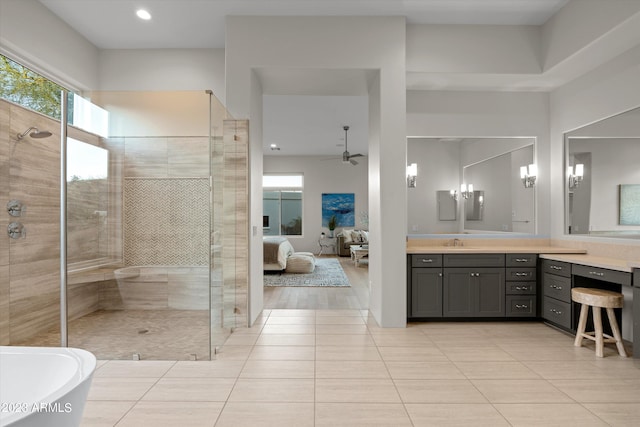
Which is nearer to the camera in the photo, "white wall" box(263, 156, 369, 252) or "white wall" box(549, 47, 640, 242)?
"white wall" box(549, 47, 640, 242)

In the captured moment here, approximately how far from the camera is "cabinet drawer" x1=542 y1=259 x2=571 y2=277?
3477 mm

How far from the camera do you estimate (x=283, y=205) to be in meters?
10.6

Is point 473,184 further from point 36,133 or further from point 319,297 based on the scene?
point 36,133

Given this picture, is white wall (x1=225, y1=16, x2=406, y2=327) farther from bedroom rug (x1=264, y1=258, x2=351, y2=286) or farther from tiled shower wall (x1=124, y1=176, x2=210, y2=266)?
bedroom rug (x1=264, y1=258, x2=351, y2=286)

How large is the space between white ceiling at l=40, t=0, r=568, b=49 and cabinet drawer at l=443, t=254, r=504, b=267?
2.59m

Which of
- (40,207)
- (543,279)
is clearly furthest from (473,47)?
(40,207)

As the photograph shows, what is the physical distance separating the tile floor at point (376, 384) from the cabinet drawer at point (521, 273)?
64 cm

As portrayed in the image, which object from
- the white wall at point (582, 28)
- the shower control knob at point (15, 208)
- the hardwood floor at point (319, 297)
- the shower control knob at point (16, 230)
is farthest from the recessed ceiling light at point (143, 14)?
the white wall at point (582, 28)

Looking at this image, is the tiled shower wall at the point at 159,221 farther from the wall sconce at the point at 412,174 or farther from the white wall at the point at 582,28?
the white wall at the point at 582,28

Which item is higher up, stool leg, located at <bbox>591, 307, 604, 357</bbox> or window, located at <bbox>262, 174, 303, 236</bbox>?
window, located at <bbox>262, 174, 303, 236</bbox>

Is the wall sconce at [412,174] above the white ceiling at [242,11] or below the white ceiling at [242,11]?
below

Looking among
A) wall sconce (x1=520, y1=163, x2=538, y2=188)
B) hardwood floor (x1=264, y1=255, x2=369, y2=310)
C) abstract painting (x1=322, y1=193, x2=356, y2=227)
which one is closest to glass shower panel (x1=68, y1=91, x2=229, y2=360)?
hardwood floor (x1=264, y1=255, x2=369, y2=310)

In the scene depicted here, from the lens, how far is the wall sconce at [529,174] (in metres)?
4.37

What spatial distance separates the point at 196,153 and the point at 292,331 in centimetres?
202
